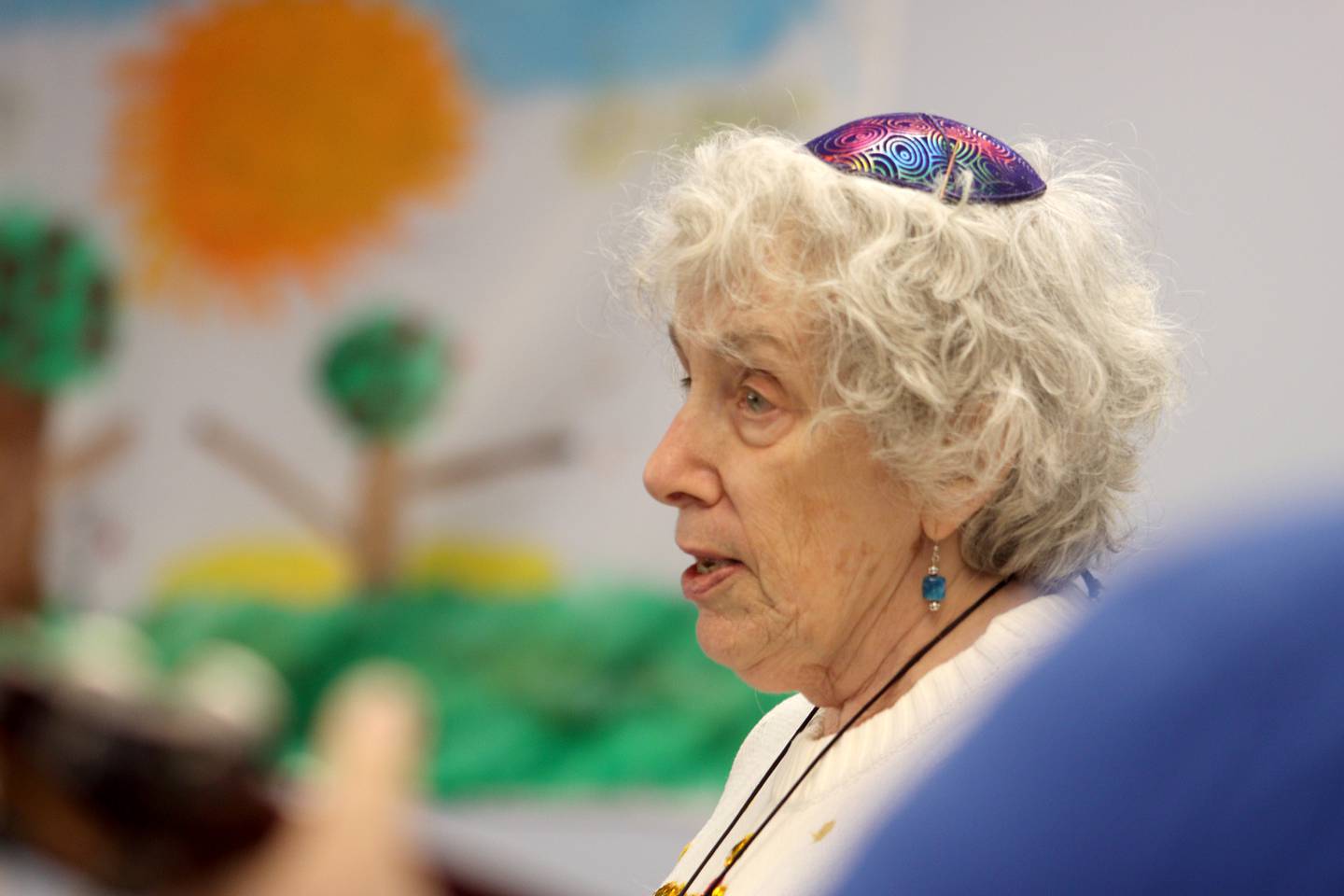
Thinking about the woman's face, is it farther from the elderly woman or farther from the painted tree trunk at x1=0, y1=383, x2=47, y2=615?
the painted tree trunk at x1=0, y1=383, x2=47, y2=615

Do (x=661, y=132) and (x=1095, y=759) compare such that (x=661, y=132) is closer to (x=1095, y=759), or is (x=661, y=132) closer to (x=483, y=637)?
(x=483, y=637)

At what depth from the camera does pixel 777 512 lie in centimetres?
140

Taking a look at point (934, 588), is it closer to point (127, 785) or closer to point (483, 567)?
point (483, 567)

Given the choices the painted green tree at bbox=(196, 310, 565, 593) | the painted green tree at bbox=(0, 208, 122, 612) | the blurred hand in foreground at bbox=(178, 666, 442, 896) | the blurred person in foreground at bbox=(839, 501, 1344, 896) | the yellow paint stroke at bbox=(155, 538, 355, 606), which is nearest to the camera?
the blurred person in foreground at bbox=(839, 501, 1344, 896)

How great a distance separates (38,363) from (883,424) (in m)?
4.41

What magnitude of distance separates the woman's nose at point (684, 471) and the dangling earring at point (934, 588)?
7.9 inches

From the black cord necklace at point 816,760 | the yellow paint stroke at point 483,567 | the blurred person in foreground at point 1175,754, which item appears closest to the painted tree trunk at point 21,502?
the yellow paint stroke at point 483,567

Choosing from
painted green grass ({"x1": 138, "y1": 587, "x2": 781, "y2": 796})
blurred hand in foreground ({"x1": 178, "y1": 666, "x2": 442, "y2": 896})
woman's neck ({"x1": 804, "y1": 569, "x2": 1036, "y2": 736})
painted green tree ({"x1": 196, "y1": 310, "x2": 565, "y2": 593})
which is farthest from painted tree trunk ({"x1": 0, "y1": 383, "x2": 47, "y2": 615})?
woman's neck ({"x1": 804, "y1": 569, "x2": 1036, "y2": 736})

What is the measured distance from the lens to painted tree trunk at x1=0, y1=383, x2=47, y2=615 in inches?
199

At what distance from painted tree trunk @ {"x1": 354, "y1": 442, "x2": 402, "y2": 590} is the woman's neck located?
3.28m

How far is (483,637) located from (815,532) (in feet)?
10.2

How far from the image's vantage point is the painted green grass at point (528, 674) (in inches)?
153

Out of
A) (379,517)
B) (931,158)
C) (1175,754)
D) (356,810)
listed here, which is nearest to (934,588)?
(931,158)

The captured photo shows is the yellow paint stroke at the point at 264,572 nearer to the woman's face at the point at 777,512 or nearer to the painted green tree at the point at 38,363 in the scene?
the painted green tree at the point at 38,363
